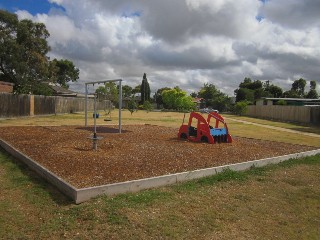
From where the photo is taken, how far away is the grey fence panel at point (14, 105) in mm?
24469

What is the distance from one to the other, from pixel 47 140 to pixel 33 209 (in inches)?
279

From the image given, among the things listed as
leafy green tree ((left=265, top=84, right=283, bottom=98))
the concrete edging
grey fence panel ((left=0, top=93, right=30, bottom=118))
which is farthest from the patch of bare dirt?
leafy green tree ((left=265, top=84, right=283, bottom=98))

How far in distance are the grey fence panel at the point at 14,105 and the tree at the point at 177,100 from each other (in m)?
54.2

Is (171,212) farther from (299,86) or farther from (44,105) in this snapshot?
(299,86)

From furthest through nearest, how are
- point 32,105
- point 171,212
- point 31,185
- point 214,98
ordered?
point 214,98 < point 32,105 < point 31,185 < point 171,212

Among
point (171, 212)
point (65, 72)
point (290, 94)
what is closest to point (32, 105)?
point (171, 212)

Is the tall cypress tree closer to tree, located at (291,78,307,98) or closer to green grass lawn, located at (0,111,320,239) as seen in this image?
tree, located at (291,78,307,98)

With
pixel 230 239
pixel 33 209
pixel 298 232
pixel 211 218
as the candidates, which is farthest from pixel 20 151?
pixel 298 232

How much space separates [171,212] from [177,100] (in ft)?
256

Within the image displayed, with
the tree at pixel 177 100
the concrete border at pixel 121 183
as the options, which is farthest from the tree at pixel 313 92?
the concrete border at pixel 121 183

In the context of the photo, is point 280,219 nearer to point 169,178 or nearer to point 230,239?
point 230,239

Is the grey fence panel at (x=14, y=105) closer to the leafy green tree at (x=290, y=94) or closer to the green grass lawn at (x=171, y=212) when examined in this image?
the green grass lawn at (x=171, y=212)

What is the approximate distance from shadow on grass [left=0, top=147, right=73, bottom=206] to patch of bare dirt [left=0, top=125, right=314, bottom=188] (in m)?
0.38

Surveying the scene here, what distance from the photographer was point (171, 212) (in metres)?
5.70
